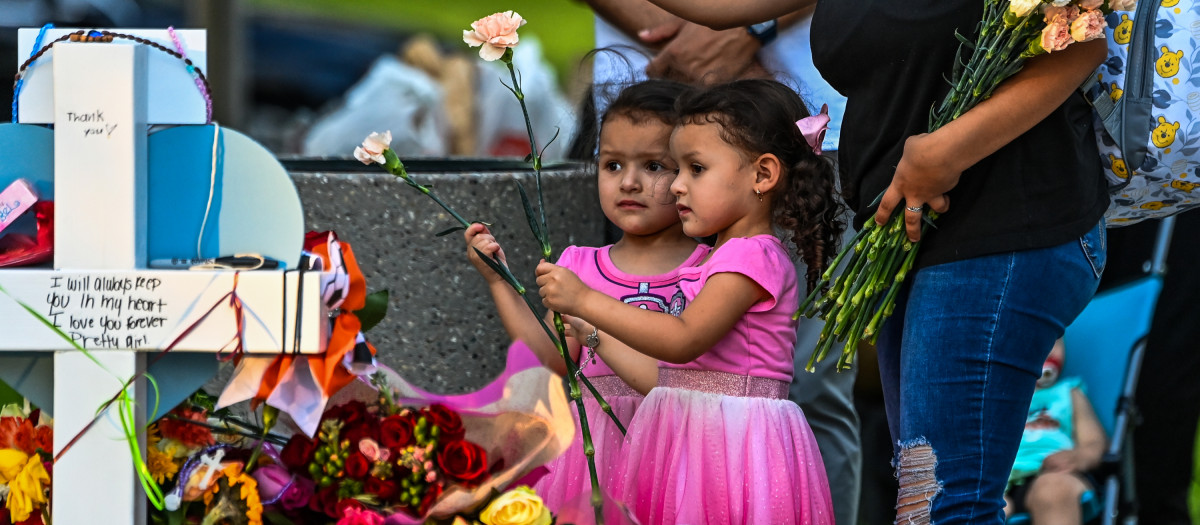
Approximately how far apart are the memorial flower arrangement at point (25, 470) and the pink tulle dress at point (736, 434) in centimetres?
101

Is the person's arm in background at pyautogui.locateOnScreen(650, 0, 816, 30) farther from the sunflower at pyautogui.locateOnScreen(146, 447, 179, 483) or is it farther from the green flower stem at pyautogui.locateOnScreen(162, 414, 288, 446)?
the sunflower at pyautogui.locateOnScreen(146, 447, 179, 483)

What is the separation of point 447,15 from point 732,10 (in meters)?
6.39

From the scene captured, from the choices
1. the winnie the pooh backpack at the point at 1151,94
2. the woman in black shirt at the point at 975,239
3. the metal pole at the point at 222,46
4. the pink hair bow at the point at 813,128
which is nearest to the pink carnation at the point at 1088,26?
the woman in black shirt at the point at 975,239

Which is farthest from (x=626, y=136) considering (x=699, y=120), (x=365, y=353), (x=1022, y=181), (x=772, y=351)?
(x=365, y=353)

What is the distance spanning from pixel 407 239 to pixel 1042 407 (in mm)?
1931

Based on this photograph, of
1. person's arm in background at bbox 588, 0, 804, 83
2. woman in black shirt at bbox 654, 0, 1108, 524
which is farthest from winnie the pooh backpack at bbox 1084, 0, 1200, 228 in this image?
person's arm in background at bbox 588, 0, 804, 83

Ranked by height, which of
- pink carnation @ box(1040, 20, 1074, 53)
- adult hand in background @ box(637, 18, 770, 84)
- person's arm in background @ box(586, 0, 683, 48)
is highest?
person's arm in background @ box(586, 0, 683, 48)

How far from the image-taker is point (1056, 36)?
160 cm

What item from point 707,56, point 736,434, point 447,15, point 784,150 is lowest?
point 736,434

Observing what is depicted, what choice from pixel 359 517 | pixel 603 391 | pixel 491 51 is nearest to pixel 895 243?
pixel 491 51

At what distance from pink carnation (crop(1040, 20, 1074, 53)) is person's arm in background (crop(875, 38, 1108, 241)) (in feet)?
0.29

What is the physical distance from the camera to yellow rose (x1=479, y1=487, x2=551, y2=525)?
148 cm

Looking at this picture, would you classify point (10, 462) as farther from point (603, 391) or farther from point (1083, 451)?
point (1083, 451)

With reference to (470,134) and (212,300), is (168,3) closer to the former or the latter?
(470,134)
